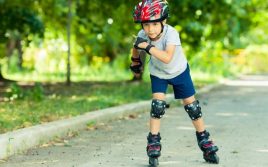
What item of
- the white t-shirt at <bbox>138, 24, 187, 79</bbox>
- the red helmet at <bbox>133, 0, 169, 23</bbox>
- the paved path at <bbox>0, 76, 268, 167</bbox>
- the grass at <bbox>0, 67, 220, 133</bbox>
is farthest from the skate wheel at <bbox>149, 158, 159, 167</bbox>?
the grass at <bbox>0, 67, 220, 133</bbox>

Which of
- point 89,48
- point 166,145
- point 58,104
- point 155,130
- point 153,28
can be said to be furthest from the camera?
point 89,48

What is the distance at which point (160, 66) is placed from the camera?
645 centimetres

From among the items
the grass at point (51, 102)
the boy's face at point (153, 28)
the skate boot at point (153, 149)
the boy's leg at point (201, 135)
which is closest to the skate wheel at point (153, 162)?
the skate boot at point (153, 149)

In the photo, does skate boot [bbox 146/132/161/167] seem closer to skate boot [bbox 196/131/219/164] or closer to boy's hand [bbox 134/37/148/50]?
skate boot [bbox 196/131/219/164]

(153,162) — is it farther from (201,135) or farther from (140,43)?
(140,43)

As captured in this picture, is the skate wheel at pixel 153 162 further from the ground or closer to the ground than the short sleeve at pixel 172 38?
closer to the ground

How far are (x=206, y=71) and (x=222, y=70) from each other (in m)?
1.30

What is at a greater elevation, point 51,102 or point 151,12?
point 151,12

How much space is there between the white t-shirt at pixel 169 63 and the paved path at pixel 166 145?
887mm

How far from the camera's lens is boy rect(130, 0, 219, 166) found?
6.26 m

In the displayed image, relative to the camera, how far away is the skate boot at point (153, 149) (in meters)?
6.32

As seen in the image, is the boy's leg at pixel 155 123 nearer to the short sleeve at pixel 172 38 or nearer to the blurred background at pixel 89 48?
the short sleeve at pixel 172 38

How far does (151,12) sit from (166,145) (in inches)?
85.7

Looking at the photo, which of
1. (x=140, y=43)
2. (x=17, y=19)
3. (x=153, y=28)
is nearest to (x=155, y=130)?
(x=140, y=43)
